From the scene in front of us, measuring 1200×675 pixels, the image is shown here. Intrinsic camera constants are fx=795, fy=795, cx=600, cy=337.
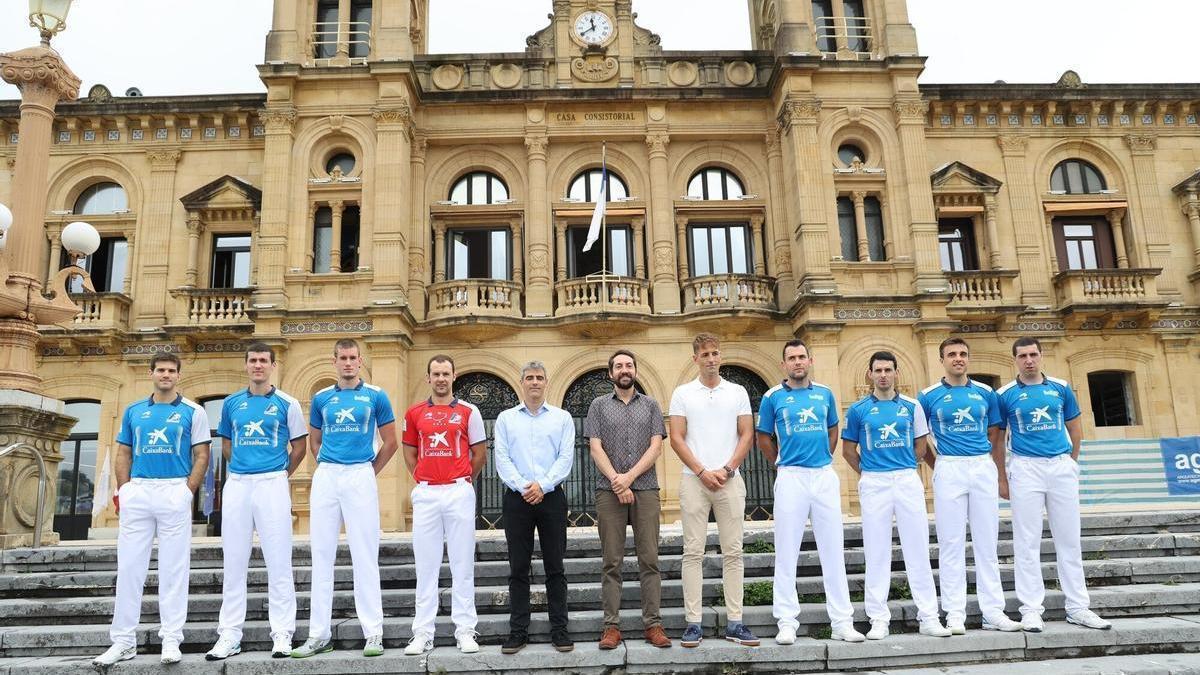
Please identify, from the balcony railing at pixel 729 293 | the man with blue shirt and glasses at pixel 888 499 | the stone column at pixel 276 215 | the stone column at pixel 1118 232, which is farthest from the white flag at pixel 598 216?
the stone column at pixel 1118 232

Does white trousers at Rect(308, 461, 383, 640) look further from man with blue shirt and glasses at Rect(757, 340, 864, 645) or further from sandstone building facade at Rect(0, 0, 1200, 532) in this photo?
sandstone building facade at Rect(0, 0, 1200, 532)

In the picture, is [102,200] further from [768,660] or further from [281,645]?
[768,660]

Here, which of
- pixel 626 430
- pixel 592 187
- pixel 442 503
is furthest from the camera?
pixel 592 187

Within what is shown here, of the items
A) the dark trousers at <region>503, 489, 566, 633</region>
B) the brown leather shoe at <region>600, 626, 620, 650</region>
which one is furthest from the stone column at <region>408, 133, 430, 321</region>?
the brown leather shoe at <region>600, 626, 620, 650</region>

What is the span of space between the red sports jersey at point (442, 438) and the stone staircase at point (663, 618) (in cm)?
139

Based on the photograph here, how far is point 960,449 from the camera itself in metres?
7.20

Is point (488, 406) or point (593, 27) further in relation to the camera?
point (593, 27)

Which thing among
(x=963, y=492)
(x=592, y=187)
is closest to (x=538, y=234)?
(x=592, y=187)

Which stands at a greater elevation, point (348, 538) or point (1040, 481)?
point (1040, 481)

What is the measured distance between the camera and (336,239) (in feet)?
64.4

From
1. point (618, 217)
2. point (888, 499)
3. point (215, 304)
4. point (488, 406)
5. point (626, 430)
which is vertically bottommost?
point (888, 499)

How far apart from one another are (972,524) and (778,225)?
1429 centimetres

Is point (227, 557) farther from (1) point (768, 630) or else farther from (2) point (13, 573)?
(1) point (768, 630)

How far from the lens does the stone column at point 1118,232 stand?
71.4 feet
